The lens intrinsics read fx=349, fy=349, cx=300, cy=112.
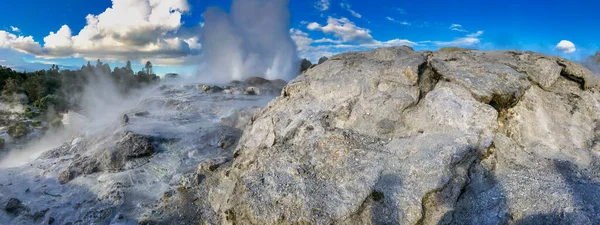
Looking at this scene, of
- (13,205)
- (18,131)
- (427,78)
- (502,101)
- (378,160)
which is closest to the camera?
(378,160)

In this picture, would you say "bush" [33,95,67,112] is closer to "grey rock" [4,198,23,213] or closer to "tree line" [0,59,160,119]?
"tree line" [0,59,160,119]

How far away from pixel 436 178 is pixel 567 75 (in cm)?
646

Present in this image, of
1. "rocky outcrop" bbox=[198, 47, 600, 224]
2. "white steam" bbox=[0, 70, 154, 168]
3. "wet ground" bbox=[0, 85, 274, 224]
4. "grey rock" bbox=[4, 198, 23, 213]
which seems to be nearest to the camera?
"rocky outcrop" bbox=[198, 47, 600, 224]

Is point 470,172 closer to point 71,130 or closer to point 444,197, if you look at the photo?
point 444,197

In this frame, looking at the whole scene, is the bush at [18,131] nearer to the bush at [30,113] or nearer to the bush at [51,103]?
the bush at [30,113]

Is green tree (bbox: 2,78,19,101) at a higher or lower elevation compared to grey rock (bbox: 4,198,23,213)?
higher

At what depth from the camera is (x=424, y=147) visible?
7934 mm

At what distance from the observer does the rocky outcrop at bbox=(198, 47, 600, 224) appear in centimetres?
686

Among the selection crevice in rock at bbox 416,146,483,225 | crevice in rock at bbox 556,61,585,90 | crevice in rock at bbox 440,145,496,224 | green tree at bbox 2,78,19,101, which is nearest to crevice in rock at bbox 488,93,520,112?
crevice in rock at bbox 440,145,496,224

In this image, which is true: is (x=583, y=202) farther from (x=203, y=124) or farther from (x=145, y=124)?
(x=145, y=124)

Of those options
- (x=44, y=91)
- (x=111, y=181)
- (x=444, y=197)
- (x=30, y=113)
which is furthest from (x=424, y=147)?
(x=44, y=91)

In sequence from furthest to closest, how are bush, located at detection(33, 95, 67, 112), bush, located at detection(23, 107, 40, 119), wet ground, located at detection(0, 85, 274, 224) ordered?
1. bush, located at detection(33, 95, 67, 112)
2. bush, located at detection(23, 107, 40, 119)
3. wet ground, located at detection(0, 85, 274, 224)

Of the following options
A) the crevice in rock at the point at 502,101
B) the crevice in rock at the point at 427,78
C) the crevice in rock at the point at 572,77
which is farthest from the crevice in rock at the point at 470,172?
the crevice in rock at the point at 572,77

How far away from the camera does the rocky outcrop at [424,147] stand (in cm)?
686
